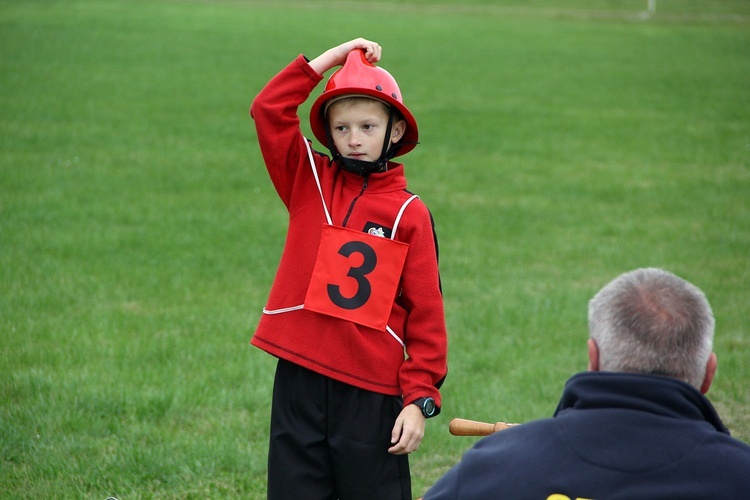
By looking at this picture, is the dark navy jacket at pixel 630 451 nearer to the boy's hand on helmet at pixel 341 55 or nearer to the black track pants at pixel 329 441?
the black track pants at pixel 329 441

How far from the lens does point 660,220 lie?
1018 cm

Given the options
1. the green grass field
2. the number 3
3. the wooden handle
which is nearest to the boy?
the number 3

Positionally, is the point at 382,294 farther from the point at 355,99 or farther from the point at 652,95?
the point at 652,95

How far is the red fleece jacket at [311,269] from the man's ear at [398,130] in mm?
101

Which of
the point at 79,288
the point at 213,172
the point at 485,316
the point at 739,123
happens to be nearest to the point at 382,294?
the point at 485,316

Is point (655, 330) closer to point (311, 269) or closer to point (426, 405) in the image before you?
point (426, 405)

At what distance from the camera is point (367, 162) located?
3.44 m

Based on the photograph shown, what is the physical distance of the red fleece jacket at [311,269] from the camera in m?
3.38

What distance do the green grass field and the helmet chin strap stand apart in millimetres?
1936

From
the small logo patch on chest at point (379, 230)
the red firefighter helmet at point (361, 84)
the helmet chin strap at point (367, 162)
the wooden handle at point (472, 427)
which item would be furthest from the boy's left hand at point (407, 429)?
the red firefighter helmet at point (361, 84)

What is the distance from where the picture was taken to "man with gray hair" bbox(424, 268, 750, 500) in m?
2.11

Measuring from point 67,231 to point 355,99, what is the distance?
603 cm

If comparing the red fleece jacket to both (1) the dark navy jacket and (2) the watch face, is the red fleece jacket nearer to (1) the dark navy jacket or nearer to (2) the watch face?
(2) the watch face

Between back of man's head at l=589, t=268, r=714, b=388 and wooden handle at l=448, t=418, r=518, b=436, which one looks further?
wooden handle at l=448, t=418, r=518, b=436
